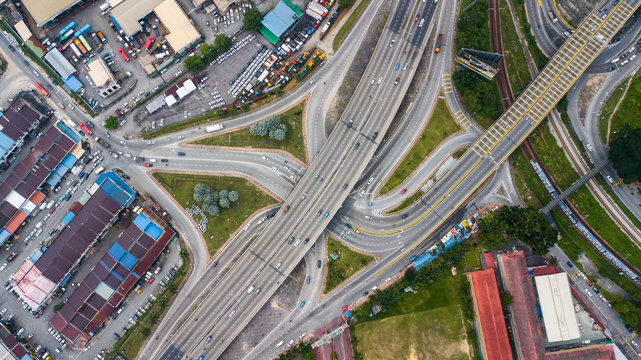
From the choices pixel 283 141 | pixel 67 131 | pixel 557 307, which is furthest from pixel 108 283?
pixel 557 307

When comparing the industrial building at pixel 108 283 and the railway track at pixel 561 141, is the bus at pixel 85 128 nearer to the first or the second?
the industrial building at pixel 108 283

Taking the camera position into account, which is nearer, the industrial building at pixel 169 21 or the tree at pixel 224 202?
the tree at pixel 224 202

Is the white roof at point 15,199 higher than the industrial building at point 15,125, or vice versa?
the industrial building at point 15,125

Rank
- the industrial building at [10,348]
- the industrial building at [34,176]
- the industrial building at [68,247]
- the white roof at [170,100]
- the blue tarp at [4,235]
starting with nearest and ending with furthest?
1. the industrial building at [10,348]
2. the industrial building at [68,247]
3. the blue tarp at [4,235]
4. the industrial building at [34,176]
5. the white roof at [170,100]

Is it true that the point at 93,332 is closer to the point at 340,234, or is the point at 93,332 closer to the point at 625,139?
the point at 340,234

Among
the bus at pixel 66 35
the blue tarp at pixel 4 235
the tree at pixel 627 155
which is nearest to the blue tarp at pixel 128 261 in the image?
the blue tarp at pixel 4 235

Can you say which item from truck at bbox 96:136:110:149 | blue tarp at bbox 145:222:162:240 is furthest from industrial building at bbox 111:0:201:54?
blue tarp at bbox 145:222:162:240

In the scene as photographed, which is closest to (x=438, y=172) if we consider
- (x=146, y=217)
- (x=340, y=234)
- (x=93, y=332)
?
(x=340, y=234)

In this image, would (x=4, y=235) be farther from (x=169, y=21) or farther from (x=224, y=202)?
(x=169, y=21)
